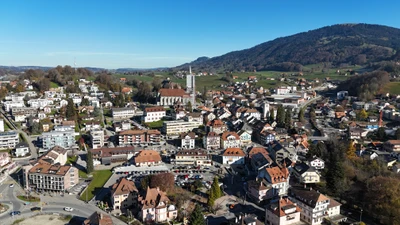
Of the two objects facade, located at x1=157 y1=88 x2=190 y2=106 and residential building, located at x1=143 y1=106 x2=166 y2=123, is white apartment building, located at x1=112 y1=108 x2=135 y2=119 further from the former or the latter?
facade, located at x1=157 y1=88 x2=190 y2=106

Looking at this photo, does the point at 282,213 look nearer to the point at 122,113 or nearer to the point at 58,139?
the point at 58,139

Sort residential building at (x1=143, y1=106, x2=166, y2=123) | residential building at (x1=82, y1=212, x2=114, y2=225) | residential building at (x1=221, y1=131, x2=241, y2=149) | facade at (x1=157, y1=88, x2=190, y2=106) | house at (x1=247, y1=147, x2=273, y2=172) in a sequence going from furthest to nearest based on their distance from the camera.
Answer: facade at (x1=157, y1=88, x2=190, y2=106), residential building at (x1=143, y1=106, x2=166, y2=123), residential building at (x1=221, y1=131, x2=241, y2=149), house at (x1=247, y1=147, x2=273, y2=172), residential building at (x1=82, y1=212, x2=114, y2=225)

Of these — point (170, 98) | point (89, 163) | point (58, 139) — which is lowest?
point (89, 163)

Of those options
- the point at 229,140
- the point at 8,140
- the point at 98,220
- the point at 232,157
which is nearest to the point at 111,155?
the point at 232,157

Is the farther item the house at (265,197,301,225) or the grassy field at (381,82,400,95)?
the grassy field at (381,82,400,95)

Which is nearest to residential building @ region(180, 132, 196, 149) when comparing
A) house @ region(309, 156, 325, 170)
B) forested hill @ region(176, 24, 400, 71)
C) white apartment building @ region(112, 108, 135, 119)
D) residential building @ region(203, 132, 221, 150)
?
residential building @ region(203, 132, 221, 150)

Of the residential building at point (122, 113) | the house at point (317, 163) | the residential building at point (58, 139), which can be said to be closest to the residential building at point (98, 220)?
the residential building at point (58, 139)

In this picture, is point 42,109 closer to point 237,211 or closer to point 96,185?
point 96,185
